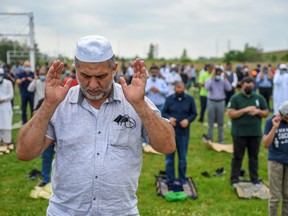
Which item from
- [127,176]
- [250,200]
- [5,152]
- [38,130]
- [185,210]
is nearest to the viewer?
[38,130]

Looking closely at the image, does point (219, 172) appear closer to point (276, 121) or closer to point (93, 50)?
point (276, 121)

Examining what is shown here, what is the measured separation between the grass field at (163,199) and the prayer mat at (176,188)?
0.11m

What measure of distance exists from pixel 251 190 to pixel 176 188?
1.41 m

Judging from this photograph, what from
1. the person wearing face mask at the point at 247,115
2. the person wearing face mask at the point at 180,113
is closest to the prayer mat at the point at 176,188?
the person wearing face mask at the point at 180,113

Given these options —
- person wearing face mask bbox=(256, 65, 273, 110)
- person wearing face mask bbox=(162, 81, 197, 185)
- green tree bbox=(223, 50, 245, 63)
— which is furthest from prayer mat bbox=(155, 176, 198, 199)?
green tree bbox=(223, 50, 245, 63)

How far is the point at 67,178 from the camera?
2438 millimetres

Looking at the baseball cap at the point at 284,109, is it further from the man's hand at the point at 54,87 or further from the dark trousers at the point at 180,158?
the man's hand at the point at 54,87

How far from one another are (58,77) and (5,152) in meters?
8.01

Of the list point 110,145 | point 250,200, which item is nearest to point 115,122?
point 110,145

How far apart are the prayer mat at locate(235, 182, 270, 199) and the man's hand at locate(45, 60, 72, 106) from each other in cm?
531

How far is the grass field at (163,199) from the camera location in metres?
6.19

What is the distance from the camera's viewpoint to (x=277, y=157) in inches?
204

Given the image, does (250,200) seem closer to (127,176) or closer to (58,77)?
(127,176)

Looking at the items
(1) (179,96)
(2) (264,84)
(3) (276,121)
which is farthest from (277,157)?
(2) (264,84)
